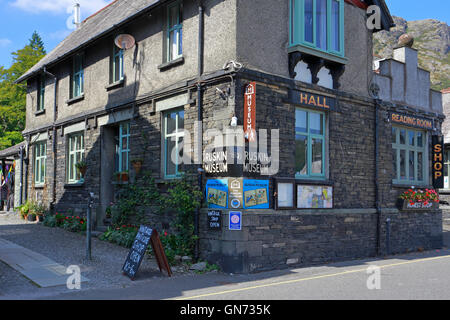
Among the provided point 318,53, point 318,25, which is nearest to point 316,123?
point 318,53

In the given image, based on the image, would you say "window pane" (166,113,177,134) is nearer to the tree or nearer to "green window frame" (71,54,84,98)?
"green window frame" (71,54,84,98)

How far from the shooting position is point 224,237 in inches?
397

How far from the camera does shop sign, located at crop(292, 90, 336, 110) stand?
37.4 ft

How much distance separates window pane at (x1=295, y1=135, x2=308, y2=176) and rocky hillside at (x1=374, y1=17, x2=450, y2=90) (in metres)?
132

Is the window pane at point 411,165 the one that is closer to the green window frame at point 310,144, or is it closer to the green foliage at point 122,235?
the green window frame at point 310,144

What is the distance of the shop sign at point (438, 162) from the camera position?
50.9 ft

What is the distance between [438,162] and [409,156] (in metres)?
1.31

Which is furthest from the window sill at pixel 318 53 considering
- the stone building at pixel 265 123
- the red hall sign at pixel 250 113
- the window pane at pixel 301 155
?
the window pane at pixel 301 155

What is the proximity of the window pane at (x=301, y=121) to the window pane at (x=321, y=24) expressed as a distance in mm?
1773

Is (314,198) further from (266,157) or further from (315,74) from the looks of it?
(315,74)

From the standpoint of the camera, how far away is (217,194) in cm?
1041

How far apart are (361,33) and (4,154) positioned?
17567 mm

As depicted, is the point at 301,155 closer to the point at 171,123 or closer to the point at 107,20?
the point at 171,123
